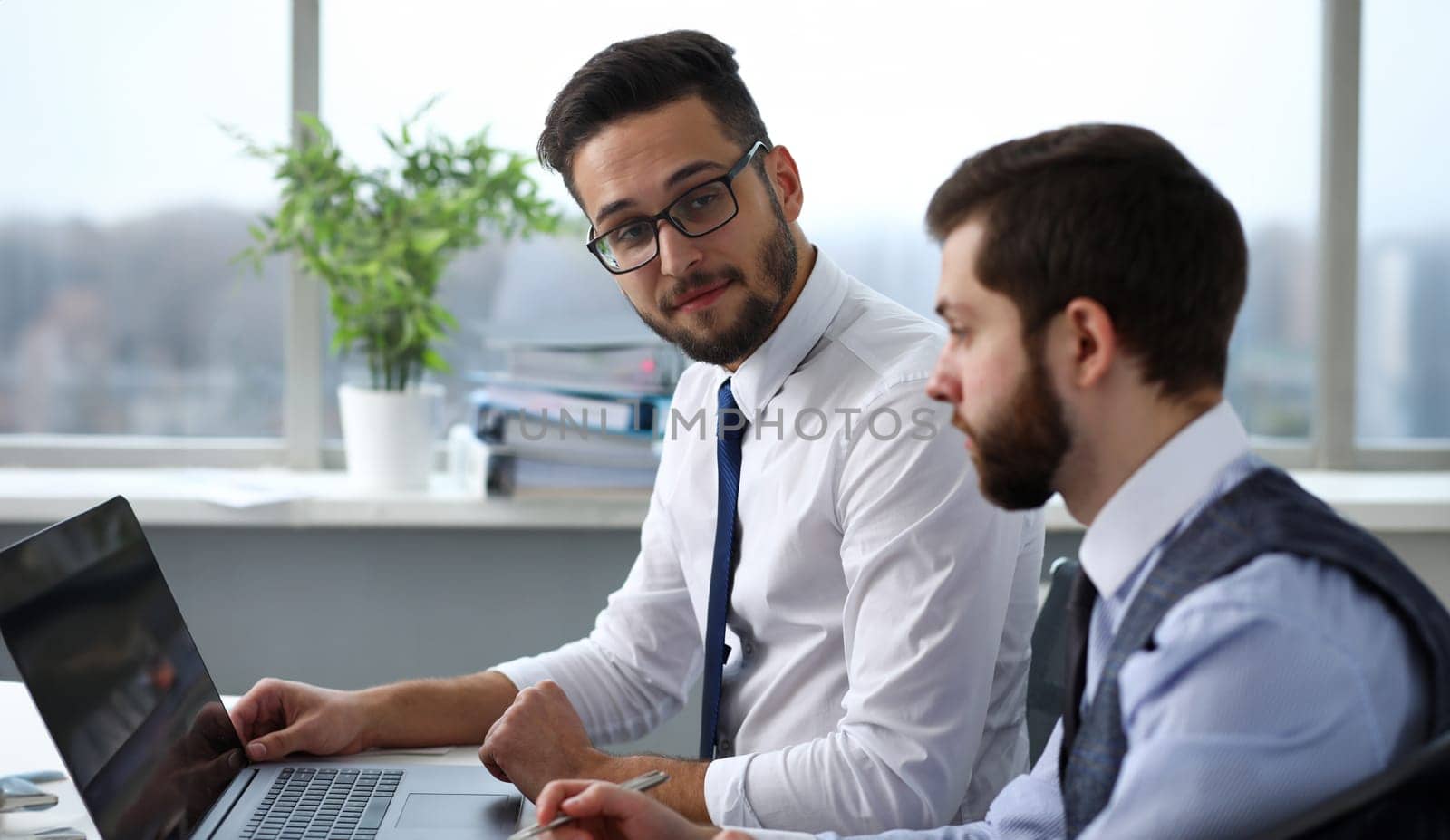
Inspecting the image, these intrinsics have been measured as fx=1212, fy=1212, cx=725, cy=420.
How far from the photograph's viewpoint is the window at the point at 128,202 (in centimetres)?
252

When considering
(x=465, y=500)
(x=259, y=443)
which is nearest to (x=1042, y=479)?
(x=465, y=500)

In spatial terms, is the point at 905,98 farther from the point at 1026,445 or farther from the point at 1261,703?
the point at 1261,703

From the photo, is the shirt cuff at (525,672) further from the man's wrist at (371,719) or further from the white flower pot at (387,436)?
the white flower pot at (387,436)

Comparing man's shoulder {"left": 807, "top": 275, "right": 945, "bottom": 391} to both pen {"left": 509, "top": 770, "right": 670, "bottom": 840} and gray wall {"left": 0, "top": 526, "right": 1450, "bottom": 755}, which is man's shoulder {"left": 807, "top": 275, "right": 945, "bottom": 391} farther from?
gray wall {"left": 0, "top": 526, "right": 1450, "bottom": 755}

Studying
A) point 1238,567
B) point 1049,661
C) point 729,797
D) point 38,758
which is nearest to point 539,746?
point 729,797

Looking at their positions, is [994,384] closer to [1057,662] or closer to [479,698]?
[1057,662]

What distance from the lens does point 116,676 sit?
40.7 inches

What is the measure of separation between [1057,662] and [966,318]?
0.71m

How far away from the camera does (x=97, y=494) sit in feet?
7.41

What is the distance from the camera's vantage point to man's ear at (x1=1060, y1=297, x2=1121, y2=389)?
82cm

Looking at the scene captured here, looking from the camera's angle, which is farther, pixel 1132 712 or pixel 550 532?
pixel 550 532

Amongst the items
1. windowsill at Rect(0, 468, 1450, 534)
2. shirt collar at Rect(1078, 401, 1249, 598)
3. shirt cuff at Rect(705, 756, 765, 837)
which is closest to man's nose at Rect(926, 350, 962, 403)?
shirt collar at Rect(1078, 401, 1249, 598)

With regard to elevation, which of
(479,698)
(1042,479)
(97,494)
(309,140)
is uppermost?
(309,140)

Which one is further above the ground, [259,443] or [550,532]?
[259,443]
